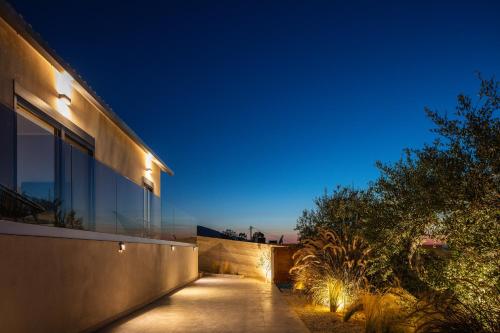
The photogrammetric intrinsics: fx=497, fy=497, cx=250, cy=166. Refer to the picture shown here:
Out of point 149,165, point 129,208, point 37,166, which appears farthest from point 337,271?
point 149,165

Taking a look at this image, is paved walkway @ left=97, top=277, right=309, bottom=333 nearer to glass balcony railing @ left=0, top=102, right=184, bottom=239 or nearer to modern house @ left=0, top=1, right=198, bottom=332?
modern house @ left=0, top=1, right=198, bottom=332

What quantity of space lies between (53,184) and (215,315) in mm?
4562

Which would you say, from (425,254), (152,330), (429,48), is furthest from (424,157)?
(429,48)

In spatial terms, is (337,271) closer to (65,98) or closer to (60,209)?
(60,209)

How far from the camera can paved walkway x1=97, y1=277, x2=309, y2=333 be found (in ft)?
28.2

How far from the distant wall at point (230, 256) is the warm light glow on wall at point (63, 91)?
1259 cm

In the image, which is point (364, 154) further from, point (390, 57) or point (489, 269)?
point (489, 269)

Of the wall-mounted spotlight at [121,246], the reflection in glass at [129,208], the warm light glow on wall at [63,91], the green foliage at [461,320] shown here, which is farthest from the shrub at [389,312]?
the warm light glow on wall at [63,91]

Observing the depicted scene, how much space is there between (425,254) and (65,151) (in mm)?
6201

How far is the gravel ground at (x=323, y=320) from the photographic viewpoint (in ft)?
27.7

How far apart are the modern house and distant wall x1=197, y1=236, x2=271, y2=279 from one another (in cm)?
897

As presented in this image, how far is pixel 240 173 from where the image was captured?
35.9 metres

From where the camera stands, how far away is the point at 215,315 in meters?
10.1

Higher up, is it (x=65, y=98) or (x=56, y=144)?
(x=65, y=98)
